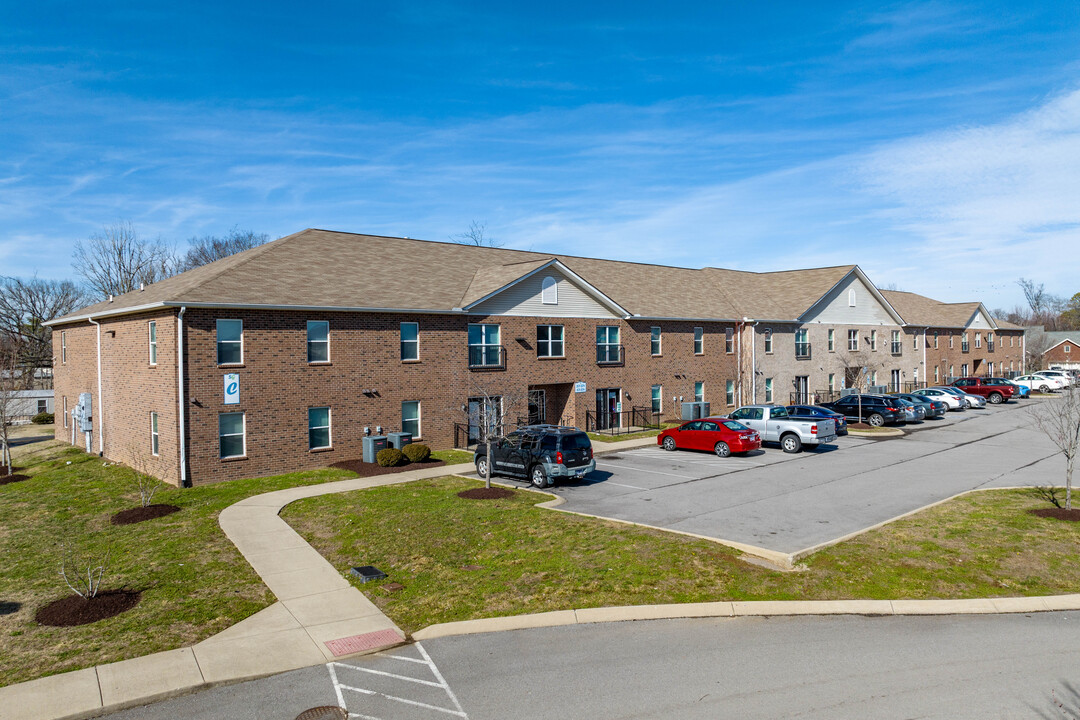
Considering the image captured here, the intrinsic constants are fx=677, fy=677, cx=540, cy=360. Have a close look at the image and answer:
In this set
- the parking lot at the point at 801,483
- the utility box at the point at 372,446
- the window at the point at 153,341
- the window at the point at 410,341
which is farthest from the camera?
the window at the point at 410,341

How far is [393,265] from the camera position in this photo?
94.8ft

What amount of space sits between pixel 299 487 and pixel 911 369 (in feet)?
169

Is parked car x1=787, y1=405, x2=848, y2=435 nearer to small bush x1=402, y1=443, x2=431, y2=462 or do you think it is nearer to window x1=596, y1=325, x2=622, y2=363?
window x1=596, y1=325, x2=622, y2=363

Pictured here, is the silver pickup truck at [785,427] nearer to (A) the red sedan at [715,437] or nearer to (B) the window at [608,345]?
A: (A) the red sedan at [715,437]

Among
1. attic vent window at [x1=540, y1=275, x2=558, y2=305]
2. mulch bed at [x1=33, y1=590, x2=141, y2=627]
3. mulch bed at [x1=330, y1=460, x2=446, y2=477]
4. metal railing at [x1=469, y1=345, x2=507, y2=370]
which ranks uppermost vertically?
attic vent window at [x1=540, y1=275, x2=558, y2=305]

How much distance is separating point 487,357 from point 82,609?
63.1 feet

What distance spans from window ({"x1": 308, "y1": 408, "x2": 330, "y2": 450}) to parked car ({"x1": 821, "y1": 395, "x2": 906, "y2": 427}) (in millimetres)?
26302

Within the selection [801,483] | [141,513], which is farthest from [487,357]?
[141,513]


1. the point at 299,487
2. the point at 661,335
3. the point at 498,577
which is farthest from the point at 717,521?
the point at 661,335

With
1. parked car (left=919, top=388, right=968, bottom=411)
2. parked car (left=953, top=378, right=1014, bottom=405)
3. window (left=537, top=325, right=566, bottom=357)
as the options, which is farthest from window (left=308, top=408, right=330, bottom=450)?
parked car (left=953, top=378, right=1014, bottom=405)

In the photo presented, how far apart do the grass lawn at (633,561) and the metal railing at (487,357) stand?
1220 centimetres

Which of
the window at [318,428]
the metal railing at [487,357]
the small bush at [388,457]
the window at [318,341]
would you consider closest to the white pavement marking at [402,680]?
the small bush at [388,457]

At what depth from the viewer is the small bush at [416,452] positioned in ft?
78.4

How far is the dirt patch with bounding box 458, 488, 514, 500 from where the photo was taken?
18.5 metres
